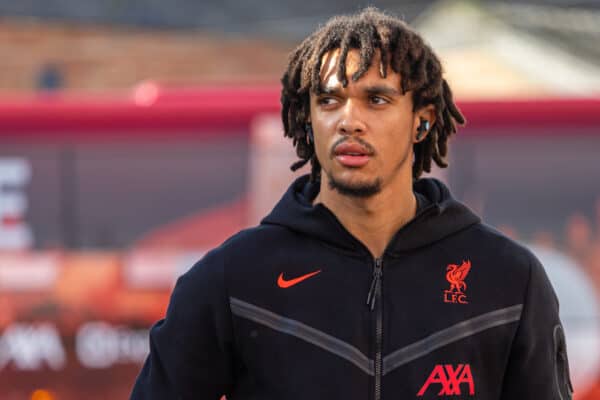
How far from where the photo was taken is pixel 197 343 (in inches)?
92.9

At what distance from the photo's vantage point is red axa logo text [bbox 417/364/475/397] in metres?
2.30

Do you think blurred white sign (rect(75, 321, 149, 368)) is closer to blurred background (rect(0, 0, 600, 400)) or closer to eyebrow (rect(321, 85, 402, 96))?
blurred background (rect(0, 0, 600, 400))

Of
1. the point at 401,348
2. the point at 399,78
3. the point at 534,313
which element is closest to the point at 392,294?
the point at 401,348

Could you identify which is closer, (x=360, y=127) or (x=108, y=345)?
(x=360, y=127)

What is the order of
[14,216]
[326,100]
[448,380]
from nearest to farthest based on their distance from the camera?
[448,380] < [326,100] < [14,216]

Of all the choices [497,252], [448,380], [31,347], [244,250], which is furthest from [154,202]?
[448,380]

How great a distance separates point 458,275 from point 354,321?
25cm

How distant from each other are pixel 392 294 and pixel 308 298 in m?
0.17

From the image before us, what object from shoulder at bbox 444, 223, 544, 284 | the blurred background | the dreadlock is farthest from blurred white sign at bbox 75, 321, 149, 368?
shoulder at bbox 444, 223, 544, 284

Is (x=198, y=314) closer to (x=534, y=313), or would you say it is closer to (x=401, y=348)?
(x=401, y=348)

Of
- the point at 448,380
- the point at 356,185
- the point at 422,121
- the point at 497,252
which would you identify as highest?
the point at 422,121

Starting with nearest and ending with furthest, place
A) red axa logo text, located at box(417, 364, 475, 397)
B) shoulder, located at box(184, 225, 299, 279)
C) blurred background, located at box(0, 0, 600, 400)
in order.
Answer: red axa logo text, located at box(417, 364, 475, 397) < shoulder, located at box(184, 225, 299, 279) < blurred background, located at box(0, 0, 600, 400)

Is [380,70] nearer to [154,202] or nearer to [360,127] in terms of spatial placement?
[360,127]

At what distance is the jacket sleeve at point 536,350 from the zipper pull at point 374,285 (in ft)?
1.00
